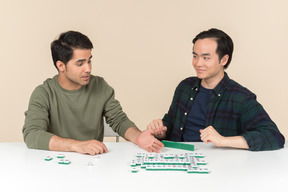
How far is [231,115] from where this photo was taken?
7.02 ft

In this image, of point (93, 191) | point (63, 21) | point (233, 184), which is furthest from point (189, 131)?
point (63, 21)

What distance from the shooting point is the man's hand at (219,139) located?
1.73 metres

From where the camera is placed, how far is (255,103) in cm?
206

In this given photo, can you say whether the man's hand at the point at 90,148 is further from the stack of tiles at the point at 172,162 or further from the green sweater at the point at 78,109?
the green sweater at the point at 78,109

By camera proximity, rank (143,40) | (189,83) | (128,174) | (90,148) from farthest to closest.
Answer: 1. (143,40)
2. (189,83)
3. (90,148)
4. (128,174)

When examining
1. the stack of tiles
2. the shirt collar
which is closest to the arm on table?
the stack of tiles

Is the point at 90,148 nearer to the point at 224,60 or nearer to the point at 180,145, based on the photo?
the point at 180,145

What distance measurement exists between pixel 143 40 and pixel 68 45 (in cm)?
145

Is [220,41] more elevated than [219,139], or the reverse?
[220,41]

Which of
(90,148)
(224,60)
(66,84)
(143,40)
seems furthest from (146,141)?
(143,40)

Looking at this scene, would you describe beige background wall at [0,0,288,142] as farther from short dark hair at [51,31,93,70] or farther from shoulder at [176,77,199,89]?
short dark hair at [51,31,93,70]

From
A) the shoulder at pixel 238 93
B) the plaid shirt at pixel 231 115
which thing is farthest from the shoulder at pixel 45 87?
the shoulder at pixel 238 93

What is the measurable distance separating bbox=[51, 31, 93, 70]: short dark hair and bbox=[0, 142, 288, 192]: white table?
0.63 m

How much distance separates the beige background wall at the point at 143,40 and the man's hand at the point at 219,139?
1.79 metres
